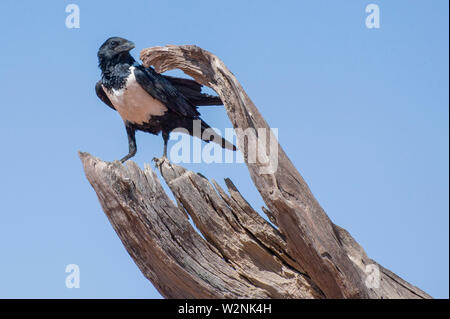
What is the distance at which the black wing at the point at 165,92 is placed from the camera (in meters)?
6.23

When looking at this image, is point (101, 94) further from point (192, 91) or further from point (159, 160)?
point (159, 160)

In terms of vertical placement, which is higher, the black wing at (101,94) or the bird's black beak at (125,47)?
the bird's black beak at (125,47)

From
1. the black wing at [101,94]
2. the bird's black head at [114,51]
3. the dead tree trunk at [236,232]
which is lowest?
the dead tree trunk at [236,232]

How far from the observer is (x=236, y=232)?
5.23m

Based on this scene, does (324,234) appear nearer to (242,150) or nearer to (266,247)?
(266,247)

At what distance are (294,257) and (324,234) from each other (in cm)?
35

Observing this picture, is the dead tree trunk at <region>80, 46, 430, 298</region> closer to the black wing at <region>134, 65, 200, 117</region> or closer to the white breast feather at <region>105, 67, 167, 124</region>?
the black wing at <region>134, 65, 200, 117</region>

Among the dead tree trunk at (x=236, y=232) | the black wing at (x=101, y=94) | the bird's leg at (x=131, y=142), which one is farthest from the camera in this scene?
the black wing at (x=101, y=94)

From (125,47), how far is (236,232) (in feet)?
7.66

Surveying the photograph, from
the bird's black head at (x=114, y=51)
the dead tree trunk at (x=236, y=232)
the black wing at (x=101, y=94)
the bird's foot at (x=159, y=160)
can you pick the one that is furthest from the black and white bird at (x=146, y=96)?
the dead tree trunk at (x=236, y=232)

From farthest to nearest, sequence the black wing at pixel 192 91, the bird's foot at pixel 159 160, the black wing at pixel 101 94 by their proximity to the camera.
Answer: the black wing at pixel 101 94
the black wing at pixel 192 91
the bird's foot at pixel 159 160

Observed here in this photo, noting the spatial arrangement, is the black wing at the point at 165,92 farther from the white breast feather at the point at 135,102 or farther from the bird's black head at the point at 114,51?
the bird's black head at the point at 114,51

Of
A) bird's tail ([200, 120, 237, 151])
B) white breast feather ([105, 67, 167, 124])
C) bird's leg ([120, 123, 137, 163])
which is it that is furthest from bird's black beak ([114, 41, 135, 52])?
bird's tail ([200, 120, 237, 151])

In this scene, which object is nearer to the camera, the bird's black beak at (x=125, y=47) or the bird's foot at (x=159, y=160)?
the bird's foot at (x=159, y=160)
